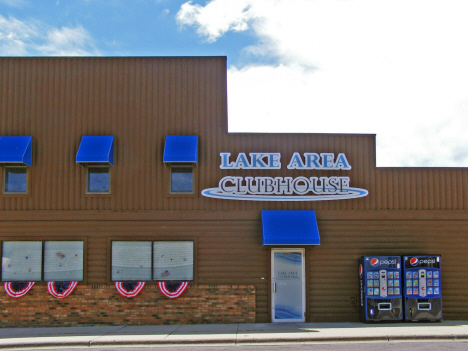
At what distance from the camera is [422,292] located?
14094 millimetres

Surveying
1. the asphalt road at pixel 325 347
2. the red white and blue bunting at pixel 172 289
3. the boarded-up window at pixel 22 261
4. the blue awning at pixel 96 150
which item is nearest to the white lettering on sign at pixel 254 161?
the blue awning at pixel 96 150

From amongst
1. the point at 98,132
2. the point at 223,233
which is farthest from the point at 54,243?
the point at 223,233

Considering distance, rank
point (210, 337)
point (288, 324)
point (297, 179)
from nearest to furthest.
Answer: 1. point (210, 337)
2. point (288, 324)
3. point (297, 179)

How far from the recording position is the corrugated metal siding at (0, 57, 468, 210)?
15.0m

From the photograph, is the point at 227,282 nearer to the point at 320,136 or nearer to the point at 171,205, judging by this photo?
the point at 171,205

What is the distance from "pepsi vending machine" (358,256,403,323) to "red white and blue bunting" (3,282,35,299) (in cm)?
982

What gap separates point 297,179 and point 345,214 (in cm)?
179

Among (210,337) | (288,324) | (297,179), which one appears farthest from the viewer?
(297,179)

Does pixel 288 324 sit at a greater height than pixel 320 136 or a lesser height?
lesser

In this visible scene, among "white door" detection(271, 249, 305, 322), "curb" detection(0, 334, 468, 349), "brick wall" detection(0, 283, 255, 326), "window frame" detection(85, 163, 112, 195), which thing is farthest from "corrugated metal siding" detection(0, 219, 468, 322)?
"curb" detection(0, 334, 468, 349)

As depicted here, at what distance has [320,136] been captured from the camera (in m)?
15.4

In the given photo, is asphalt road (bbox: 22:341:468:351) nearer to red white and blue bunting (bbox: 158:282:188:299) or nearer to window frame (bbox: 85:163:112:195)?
red white and blue bunting (bbox: 158:282:188:299)

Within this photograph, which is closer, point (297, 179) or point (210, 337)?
point (210, 337)

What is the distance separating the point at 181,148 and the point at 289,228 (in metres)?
4.00
